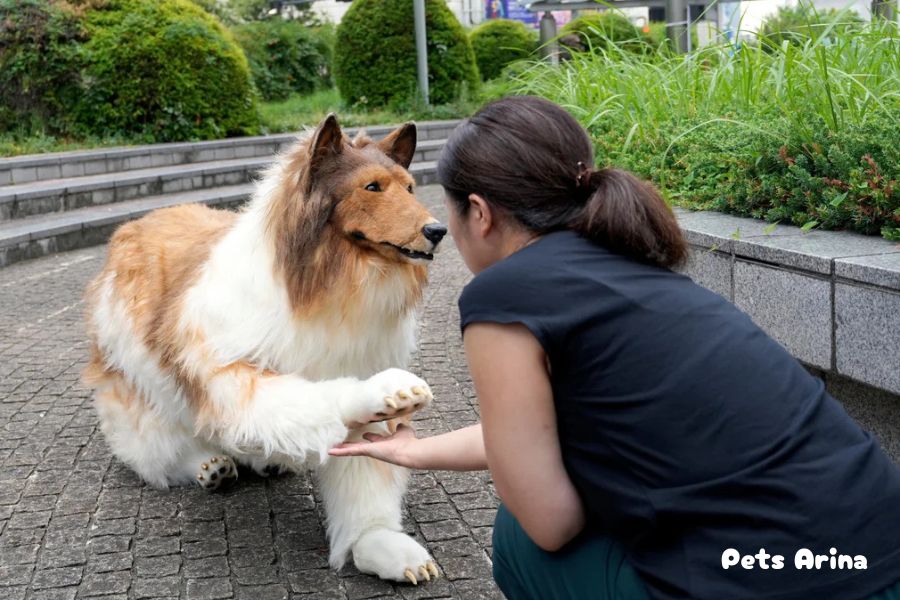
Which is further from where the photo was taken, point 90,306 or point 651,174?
point 651,174

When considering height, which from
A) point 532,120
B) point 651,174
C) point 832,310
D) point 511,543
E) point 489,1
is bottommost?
point 511,543

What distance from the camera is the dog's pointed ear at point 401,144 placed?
383 cm

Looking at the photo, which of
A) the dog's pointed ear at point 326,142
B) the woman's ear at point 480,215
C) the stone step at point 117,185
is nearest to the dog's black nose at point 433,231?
the dog's pointed ear at point 326,142

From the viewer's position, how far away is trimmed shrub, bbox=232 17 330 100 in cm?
1944

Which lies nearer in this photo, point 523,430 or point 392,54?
point 523,430

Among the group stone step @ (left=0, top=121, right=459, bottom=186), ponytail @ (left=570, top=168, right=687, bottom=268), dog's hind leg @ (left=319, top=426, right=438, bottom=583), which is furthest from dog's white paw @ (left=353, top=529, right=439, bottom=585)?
stone step @ (left=0, top=121, right=459, bottom=186)

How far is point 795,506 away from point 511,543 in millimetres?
774

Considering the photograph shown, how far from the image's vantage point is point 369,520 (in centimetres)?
367

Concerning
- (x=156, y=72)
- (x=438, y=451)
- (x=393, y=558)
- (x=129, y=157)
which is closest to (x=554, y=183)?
(x=438, y=451)

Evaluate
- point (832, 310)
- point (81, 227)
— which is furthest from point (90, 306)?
point (81, 227)

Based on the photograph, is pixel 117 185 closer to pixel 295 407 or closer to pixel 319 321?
pixel 319 321

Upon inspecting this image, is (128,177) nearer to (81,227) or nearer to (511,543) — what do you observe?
(81,227)

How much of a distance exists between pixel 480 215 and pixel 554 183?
0.63ft

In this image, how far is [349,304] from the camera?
360 cm
